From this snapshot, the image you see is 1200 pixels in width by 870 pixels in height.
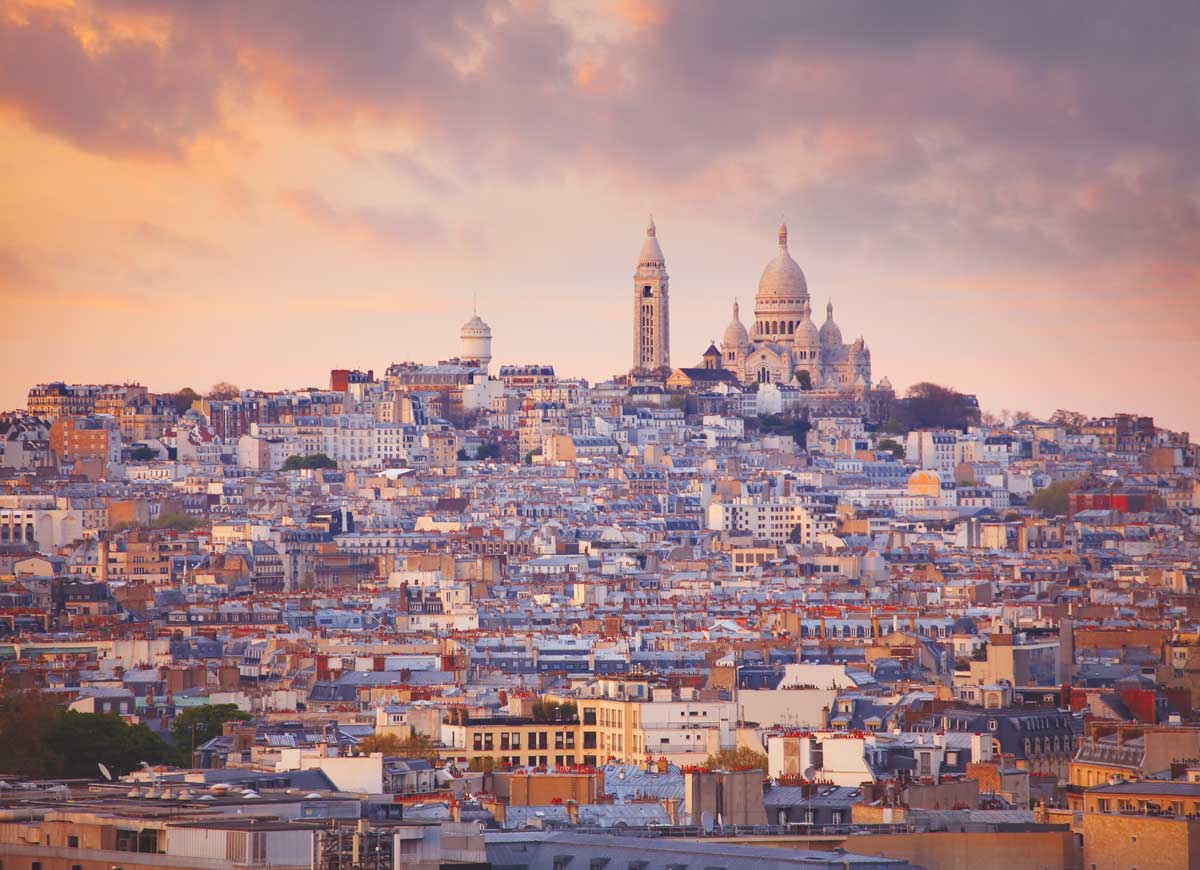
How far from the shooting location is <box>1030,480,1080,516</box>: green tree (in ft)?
422

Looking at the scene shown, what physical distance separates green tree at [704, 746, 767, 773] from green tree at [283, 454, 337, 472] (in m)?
99.3

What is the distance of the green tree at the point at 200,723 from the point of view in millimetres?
42750

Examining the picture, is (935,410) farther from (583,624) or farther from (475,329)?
(583,624)

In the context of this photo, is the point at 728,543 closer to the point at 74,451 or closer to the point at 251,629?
the point at 74,451

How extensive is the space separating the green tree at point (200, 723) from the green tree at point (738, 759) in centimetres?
593

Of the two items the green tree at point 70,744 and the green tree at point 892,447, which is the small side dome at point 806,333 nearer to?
the green tree at point 892,447

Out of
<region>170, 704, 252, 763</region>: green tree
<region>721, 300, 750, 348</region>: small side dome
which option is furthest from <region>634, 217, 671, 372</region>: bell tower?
<region>170, 704, 252, 763</region>: green tree

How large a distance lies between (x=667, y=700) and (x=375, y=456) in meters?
99.5

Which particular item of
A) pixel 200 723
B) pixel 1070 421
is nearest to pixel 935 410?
pixel 1070 421

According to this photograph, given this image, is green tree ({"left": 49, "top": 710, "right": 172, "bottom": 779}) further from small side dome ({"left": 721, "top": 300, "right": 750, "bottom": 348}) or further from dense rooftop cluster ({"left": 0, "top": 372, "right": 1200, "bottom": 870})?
small side dome ({"left": 721, "top": 300, "right": 750, "bottom": 348})

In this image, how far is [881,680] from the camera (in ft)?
181

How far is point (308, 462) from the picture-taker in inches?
5408

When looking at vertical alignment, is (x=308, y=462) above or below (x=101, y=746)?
above

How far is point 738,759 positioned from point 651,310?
12071cm
